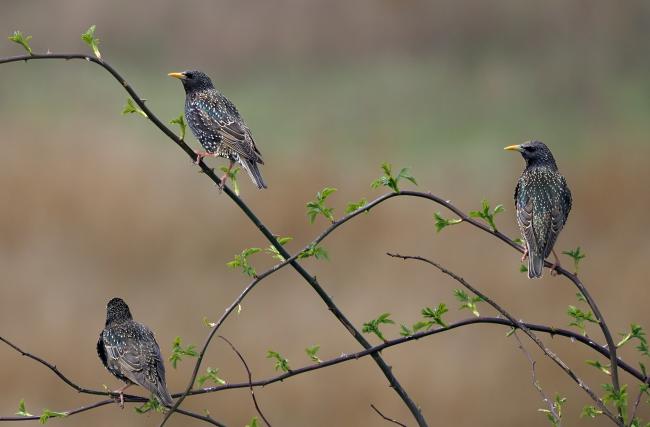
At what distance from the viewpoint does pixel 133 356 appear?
4.39 meters

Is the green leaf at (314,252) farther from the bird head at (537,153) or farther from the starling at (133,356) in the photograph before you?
the bird head at (537,153)

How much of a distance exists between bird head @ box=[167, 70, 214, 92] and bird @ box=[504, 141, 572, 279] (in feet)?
5.37

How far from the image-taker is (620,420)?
273 cm

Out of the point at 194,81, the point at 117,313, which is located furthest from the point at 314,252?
the point at 117,313

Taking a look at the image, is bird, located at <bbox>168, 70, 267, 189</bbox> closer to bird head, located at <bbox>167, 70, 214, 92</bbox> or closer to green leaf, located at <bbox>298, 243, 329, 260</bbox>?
bird head, located at <bbox>167, 70, 214, 92</bbox>

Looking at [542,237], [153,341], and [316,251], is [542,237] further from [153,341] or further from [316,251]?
[153,341]

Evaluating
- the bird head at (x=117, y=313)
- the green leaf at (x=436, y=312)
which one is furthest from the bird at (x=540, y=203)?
the bird head at (x=117, y=313)

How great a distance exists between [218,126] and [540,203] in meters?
1.55

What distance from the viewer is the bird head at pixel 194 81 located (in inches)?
182

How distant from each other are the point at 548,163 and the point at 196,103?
178 cm

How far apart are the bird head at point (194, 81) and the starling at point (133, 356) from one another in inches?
51.2

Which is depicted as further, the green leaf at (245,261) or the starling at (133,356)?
the starling at (133,356)

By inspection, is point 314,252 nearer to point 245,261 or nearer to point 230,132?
point 245,261

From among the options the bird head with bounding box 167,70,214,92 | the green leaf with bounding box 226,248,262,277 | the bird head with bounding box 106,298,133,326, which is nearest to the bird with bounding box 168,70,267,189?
the bird head with bounding box 167,70,214,92
